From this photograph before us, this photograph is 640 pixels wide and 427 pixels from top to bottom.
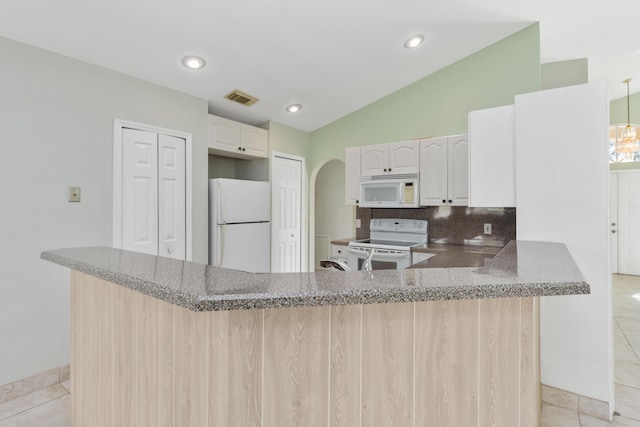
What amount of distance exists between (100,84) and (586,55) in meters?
5.00

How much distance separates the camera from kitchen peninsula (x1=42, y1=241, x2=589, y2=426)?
3.01 feet

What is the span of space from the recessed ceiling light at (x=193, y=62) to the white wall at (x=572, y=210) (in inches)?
94.1

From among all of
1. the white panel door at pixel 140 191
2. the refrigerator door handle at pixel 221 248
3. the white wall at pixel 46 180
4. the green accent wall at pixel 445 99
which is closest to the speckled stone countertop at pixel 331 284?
the white wall at pixel 46 180

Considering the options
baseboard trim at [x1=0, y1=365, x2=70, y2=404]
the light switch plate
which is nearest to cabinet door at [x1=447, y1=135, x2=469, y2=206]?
the light switch plate

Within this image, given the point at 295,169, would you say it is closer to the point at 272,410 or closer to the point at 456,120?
the point at 456,120

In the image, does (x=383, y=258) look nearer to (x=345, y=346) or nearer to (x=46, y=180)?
(x=345, y=346)

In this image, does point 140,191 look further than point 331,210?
No

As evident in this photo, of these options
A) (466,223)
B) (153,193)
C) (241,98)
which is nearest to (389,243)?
(466,223)

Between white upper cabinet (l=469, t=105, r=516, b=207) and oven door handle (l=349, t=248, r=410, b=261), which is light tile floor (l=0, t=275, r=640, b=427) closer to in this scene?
white upper cabinet (l=469, t=105, r=516, b=207)

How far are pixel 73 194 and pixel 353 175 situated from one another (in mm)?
2797

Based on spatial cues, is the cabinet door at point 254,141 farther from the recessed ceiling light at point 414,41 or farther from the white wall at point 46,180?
the recessed ceiling light at point 414,41

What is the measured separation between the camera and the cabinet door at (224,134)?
11.6ft

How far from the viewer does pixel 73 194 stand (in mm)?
2475

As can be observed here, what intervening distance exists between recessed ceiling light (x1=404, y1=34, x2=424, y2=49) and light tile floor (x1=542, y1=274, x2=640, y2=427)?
2.97 m
